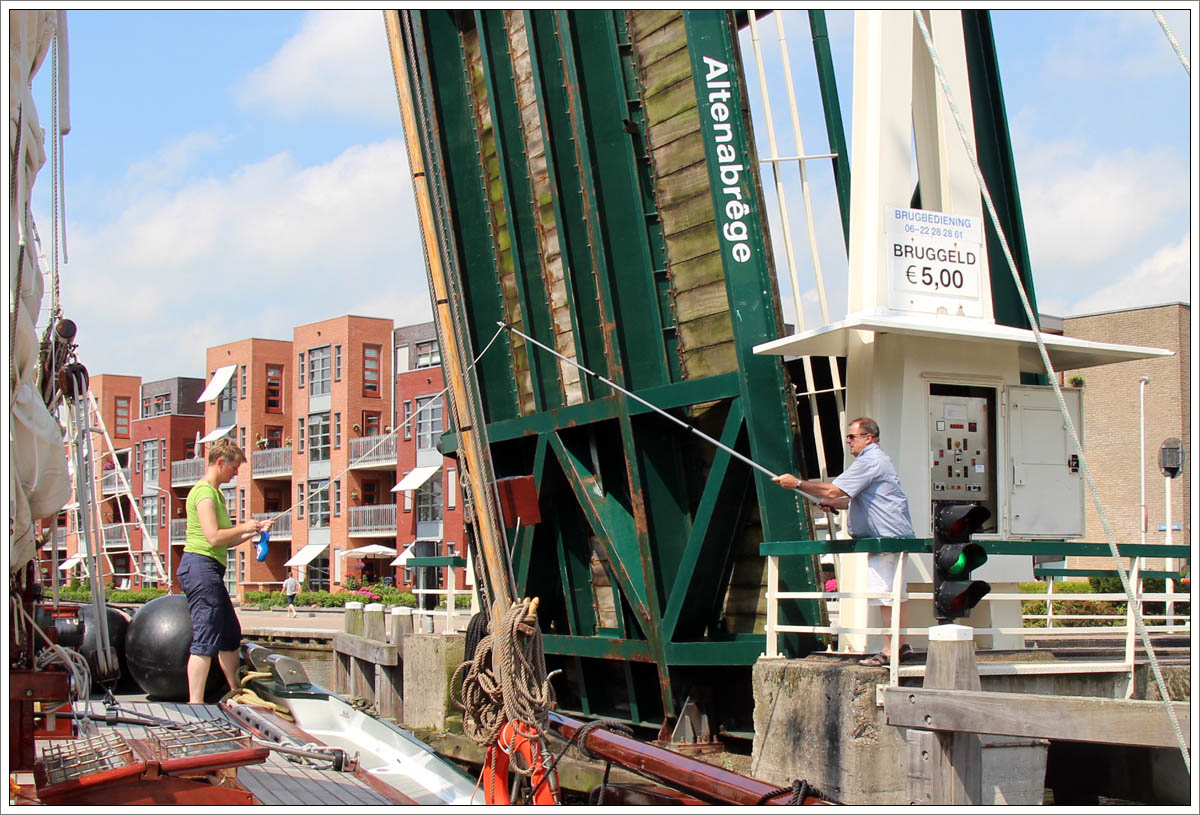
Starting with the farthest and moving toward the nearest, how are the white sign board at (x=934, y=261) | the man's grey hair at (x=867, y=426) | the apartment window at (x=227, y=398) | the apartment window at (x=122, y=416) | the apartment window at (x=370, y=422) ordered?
the apartment window at (x=122, y=416) → the apartment window at (x=227, y=398) → the apartment window at (x=370, y=422) → the white sign board at (x=934, y=261) → the man's grey hair at (x=867, y=426)

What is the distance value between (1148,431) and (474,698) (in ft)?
114

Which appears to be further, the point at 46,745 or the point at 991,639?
the point at 991,639

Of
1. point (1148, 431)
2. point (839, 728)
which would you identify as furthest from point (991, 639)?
point (1148, 431)

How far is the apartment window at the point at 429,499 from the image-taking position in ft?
169

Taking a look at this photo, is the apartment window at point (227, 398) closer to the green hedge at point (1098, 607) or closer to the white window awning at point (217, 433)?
the white window awning at point (217, 433)

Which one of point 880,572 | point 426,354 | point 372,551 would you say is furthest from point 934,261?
point 372,551

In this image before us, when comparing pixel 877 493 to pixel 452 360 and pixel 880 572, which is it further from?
pixel 452 360

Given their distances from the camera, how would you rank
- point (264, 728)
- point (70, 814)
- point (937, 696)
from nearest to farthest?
point (70, 814)
point (937, 696)
point (264, 728)

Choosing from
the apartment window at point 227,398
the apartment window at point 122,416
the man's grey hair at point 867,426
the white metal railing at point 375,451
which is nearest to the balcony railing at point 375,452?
the white metal railing at point 375,451

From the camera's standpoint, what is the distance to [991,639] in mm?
8711

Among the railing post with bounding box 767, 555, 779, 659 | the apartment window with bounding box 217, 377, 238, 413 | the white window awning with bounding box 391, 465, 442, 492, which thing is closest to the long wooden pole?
the railing post with bounding box 767, 555, 779, 659

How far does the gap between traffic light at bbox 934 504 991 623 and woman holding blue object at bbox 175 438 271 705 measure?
12.7 ft

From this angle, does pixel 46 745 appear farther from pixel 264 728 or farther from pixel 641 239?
pixel 641 239

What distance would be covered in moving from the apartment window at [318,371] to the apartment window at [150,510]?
51.3 ft
